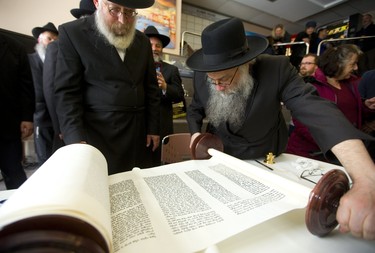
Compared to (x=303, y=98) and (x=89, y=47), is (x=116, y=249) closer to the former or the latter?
(x=303, y=98)

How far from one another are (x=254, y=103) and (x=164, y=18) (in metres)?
4.09

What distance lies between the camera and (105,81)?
3.70 feet

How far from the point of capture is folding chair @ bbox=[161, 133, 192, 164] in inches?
55.9

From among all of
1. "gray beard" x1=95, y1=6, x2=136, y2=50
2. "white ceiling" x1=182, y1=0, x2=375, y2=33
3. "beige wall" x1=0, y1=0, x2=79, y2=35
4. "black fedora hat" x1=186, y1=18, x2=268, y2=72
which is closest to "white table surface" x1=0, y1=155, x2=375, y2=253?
"black fedora hat" x1=186, y1=18, x2=268, y2=72

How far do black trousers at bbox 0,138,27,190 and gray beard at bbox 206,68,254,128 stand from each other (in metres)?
1.39

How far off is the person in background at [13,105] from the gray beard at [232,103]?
1.32 m

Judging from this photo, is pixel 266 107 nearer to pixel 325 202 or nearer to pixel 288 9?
pixel 325 202

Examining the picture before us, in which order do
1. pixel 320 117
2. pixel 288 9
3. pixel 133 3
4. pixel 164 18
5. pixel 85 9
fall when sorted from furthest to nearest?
pixel 288 9 → pixel 164 18 → pixel 85 9 → pixel 133 3 → pixel 320 117

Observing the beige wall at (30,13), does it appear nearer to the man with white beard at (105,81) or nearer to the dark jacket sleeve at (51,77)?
the dark jacket sleeve at (51,77)

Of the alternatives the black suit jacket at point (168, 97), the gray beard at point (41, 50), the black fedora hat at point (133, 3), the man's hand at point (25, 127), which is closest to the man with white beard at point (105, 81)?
the black fedora hat at point (133, 3)

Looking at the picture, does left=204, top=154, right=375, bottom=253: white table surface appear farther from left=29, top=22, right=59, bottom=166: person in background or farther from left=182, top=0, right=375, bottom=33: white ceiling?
left=182, top=0, right=375, bottom=33: white ceiling

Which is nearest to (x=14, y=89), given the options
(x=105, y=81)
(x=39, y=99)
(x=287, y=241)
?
(x=39, y=99)

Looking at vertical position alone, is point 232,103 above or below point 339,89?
below

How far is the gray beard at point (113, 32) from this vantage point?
1.13m
